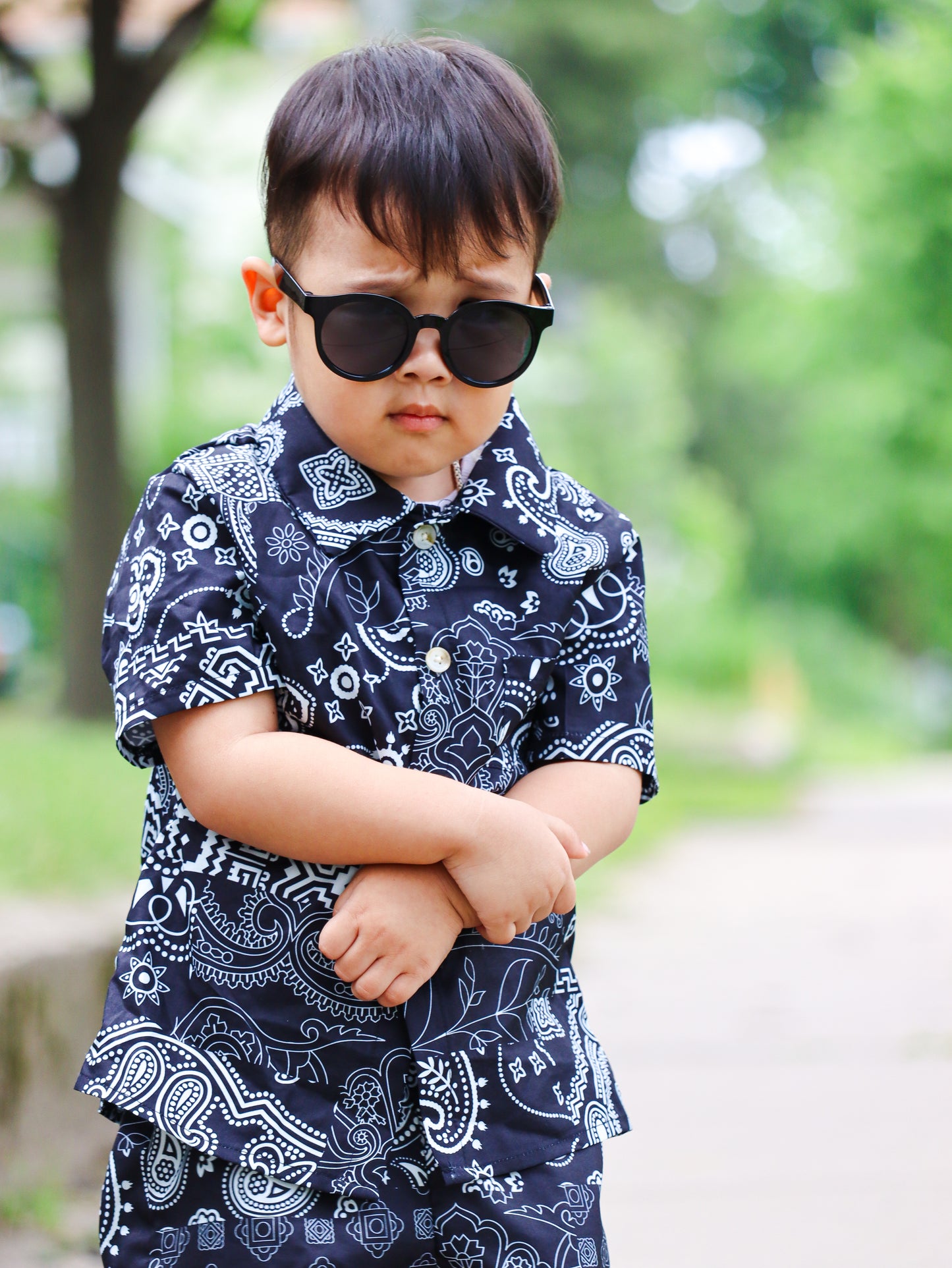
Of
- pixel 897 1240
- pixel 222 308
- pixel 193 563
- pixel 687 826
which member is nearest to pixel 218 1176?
pixel 193 563

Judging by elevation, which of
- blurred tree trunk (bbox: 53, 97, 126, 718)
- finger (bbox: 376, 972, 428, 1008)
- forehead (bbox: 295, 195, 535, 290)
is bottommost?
finger (bbox: 376, 972, 428, 1008)

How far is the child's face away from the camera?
3.96ft

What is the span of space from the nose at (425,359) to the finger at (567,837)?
0.38 meters

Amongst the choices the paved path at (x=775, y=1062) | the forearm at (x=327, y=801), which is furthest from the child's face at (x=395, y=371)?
the paved path at (x=775, y=1062)

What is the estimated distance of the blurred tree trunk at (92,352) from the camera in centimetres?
570

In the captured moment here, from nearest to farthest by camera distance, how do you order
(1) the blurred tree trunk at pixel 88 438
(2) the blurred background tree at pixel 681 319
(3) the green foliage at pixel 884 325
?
(1) the blurred tree trunk at pixel 88 438 < (2) the blurred background tree at pixel 681 319 < (3) the green foliage at pixel 884 325

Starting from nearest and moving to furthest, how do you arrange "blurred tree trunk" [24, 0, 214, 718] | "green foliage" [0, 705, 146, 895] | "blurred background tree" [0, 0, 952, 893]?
"green foliage" [0, 705, 146, 895], "blurred tree trunk" [24, 0, 214, 718], "blurred background tree" [0, 0, 952, 893]

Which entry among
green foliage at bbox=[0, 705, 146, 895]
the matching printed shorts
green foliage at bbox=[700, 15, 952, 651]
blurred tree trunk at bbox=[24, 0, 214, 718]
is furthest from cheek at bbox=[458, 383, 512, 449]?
green foliage at bbox=[700, 15, 952, 651]

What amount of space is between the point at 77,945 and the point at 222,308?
11.8 meters

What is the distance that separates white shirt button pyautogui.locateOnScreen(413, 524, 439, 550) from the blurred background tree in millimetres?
3201

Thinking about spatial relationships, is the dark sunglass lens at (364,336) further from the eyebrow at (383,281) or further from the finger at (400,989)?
the finger at (400,989)

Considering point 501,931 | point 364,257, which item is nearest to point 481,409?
point 364,257

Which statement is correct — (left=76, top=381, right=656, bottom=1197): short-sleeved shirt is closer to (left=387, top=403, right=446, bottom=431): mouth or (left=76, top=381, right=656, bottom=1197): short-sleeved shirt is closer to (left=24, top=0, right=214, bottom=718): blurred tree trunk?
(left=387, top=403, right=446, bottom=431): mouth

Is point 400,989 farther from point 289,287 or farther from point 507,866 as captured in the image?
point 289,287
